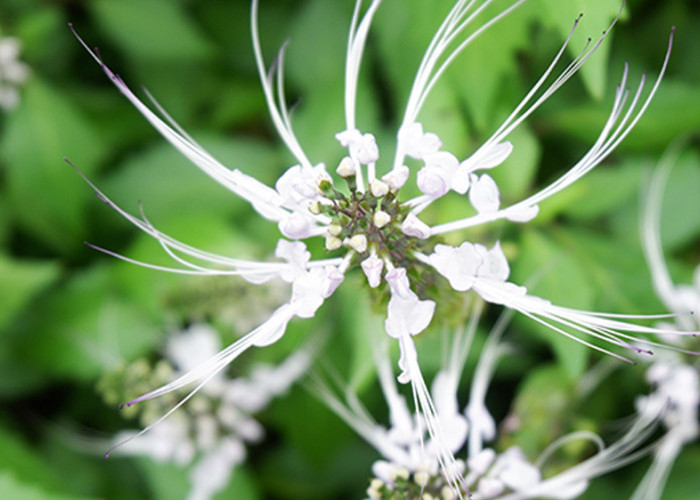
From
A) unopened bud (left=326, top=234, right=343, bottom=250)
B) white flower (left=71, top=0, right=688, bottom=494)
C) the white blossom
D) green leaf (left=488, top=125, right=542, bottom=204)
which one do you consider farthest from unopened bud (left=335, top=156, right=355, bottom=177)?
the white blossom

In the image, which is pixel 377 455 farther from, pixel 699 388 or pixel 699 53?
pixel 699 53

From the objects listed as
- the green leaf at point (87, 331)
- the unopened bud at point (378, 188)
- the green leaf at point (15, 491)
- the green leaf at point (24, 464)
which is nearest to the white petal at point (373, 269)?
the unopened bud at point (378, 188)

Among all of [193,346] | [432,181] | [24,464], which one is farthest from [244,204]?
[432,181]

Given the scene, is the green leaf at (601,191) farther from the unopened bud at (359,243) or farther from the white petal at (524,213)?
the unopened bud at (359,243)

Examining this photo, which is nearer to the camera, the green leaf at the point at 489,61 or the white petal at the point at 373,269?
the white petal at the point at 373,269

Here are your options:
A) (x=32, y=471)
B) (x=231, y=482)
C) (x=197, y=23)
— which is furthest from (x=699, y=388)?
(x=197, y=23)

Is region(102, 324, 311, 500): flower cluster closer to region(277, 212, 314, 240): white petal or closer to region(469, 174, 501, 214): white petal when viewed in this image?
region(277, 212, 314, 240): white petal

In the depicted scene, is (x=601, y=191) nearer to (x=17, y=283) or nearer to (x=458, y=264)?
(x=458, y=264)

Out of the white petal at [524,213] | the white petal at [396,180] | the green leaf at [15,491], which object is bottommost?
the white petal at [524,213]
